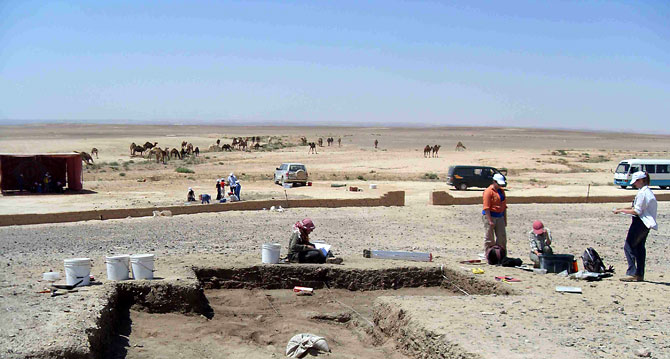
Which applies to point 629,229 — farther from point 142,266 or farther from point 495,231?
point 142,266

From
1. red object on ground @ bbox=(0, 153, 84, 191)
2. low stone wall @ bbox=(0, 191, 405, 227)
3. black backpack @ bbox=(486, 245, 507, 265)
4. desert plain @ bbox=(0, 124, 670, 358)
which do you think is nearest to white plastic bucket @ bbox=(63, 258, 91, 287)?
desert plain @ bbox=(0, 124, 670, 358)

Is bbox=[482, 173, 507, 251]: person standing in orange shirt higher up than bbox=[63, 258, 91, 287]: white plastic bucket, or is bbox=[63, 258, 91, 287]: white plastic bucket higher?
bbox=[482, 173, 507, 251]: person standing in orange shirt

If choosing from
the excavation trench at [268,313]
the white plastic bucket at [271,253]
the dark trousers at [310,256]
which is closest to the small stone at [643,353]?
the excavation trench at [268,313]

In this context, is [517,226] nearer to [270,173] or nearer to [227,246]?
[227,246]

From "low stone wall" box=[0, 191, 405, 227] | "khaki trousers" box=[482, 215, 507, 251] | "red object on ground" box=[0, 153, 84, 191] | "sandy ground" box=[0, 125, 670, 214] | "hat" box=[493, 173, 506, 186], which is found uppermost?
"hat" box=[493, 173, 506, 186]

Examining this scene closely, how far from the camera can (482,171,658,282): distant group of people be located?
985 centimetres

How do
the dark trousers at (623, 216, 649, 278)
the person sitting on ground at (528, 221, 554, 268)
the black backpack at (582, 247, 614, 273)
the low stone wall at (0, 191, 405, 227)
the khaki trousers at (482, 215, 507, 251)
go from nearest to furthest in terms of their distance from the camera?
1. the dark trousers at (623, 216, 649, 278)
2. the black backpack at (582, 247, 614, 273)
3. the person sitting on ground at (528, 221, 554, 268)
4. the khaki trousers at (482, 215, 507, 251)
5. the low stone wall at (0, 191, 405, 227)

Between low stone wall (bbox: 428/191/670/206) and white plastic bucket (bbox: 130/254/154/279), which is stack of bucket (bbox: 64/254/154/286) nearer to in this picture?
white plastic bucket (bbox: 130/254/154/279)

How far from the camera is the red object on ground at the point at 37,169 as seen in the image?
28672 millimetres

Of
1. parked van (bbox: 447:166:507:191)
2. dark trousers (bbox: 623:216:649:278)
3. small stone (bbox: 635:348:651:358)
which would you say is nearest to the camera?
small stone (bbox: 635:348:651:358)

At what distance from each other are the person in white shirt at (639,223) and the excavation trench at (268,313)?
6.57ft

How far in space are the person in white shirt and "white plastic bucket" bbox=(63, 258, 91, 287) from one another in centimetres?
738

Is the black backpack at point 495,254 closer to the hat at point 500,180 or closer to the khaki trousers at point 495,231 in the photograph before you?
the khaki trousers at point 495,231

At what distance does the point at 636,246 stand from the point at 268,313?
541 centimetres
